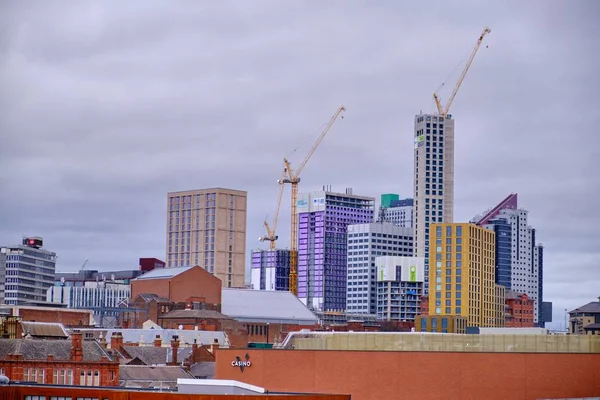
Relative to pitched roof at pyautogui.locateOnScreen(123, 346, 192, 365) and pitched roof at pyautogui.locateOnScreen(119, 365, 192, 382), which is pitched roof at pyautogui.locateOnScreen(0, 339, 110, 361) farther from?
pitched roof at pyautogui.locateOnScreen(123, 346, 192, 365)

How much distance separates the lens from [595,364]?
97375 millimetres

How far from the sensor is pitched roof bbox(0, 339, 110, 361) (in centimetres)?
14350

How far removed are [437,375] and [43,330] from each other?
8844 cm

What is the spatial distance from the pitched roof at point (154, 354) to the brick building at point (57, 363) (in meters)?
24.9

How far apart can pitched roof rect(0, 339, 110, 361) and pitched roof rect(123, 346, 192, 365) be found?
21847 mm

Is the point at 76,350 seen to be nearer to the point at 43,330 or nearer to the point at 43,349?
the point at 43,349

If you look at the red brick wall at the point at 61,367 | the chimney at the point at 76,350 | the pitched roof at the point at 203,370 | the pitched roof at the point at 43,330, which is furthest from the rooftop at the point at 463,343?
the pitched roof at the point at 43,330

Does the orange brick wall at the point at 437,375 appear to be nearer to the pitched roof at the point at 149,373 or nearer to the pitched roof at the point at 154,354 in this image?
the pitched roof at the point at 149,373

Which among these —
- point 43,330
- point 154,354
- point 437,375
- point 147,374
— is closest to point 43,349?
point 147,374

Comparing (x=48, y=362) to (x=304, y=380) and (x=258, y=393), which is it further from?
(x=258, y=393)

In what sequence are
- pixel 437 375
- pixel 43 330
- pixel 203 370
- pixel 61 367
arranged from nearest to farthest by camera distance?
pixel 437 375, pixel 61 367, pixel 203 370, pixel 43 330

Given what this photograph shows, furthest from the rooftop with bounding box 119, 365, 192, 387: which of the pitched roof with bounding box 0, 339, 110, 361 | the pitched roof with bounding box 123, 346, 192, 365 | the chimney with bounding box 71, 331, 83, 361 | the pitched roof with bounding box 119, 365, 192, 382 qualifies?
the pitched roof with bounding box 123, 346, 192, 365

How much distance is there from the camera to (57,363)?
141 meters

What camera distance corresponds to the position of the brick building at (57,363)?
137875 millimetres
